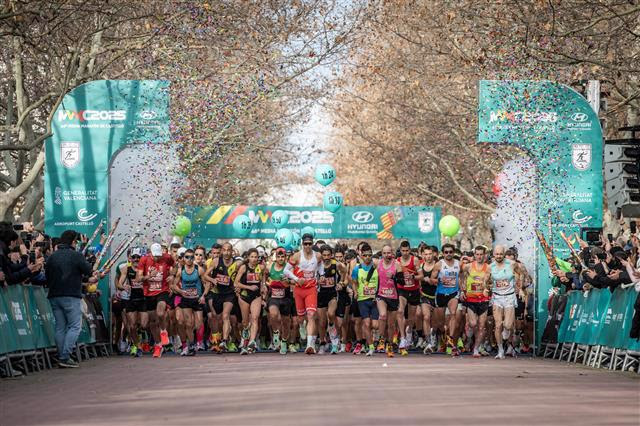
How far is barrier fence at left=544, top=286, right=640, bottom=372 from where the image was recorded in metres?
19.9

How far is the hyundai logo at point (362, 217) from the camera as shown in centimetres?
4812

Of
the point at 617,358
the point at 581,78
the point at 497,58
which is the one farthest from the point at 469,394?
the point at 581,78

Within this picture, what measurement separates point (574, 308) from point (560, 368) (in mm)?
3170

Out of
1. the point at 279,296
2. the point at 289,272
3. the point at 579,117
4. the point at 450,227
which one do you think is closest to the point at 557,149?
the point at 579,117

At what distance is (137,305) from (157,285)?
2.12 feet

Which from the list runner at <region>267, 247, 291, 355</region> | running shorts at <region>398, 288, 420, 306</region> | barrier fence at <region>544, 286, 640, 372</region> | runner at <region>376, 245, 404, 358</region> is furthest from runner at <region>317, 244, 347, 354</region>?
barrier fence at <region>544, 286, 640, 372</region>

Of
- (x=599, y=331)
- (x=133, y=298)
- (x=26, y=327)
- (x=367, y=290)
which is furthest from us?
(x=133, y=298)

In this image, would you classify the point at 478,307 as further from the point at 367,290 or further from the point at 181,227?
the point at 181,227

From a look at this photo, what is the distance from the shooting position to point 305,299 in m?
25.0

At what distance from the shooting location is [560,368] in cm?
2111

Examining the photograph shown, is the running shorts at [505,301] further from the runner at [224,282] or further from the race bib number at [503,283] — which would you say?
the runner at [224,282]

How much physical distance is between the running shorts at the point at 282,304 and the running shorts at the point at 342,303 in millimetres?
948

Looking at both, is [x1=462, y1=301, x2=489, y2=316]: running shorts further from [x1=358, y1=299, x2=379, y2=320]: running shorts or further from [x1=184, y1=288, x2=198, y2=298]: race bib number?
[x1=184, y1=288, x2=198, y2=298]: race bib number

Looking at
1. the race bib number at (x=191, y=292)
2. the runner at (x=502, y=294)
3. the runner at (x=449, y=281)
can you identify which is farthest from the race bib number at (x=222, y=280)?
the runner at (x=502, y=294)
